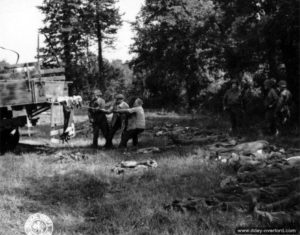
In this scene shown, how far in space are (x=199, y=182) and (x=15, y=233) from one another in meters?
3.54

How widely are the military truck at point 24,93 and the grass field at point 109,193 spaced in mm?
1075

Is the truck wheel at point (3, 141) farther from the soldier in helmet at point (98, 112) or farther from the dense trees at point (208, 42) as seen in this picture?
the dense trees at point (208, 42)

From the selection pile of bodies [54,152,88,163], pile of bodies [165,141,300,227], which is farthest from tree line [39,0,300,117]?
pile of bodies [165,141,300,227]

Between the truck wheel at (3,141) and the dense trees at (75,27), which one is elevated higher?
the dense trees at (75,27)

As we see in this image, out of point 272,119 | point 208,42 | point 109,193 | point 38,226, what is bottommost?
point 109,193

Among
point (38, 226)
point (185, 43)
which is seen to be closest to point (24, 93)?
point (38, 226)

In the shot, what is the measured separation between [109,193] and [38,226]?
7.56 ft

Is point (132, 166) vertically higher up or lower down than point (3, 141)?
lower down

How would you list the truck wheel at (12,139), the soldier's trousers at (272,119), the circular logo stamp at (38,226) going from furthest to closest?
the truck wheel at (12,139)
the soldier's trousers at (272,119)
the circular logo stamp at (38,226)

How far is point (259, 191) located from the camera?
6.62 m

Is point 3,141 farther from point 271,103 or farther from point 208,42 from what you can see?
point 208,42

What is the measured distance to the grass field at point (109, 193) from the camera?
5879mm

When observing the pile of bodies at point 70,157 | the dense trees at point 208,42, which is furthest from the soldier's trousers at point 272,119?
the pile of bodies at point 70,157

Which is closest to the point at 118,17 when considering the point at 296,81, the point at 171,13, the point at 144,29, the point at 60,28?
the point at 60,28
